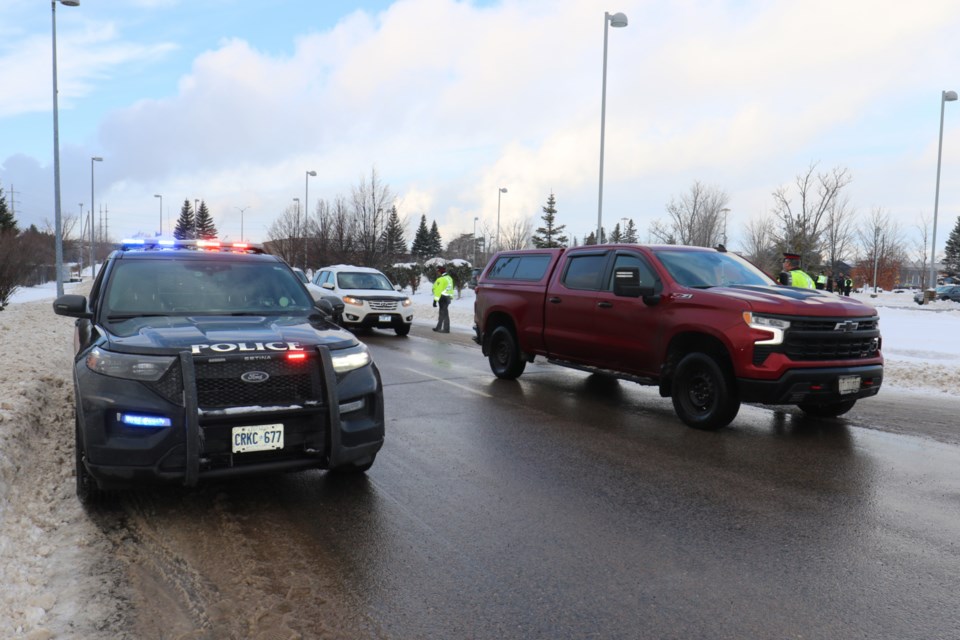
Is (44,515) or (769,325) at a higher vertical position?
(769,325)

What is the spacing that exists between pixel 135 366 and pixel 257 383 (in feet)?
2.29

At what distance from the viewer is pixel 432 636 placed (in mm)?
3162

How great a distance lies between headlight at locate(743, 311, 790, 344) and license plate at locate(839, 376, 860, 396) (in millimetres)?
779

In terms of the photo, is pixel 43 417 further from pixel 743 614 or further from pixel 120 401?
pixel 743 614

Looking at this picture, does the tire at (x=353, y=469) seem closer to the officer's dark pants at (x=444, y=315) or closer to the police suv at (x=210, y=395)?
the police suv at (x=210, y=395)

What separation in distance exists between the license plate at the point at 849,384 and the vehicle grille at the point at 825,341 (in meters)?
0.23

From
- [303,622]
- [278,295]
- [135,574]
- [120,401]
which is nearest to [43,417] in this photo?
[278,295]

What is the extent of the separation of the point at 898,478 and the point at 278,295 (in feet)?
17.3

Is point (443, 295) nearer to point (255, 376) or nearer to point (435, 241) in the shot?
point (255, 376)

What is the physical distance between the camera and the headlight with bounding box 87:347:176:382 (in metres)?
4.14

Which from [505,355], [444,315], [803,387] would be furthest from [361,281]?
[803,387]

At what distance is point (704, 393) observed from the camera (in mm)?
7348

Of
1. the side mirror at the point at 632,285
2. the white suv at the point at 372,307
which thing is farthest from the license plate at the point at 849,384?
the white suv at the point at 372,307

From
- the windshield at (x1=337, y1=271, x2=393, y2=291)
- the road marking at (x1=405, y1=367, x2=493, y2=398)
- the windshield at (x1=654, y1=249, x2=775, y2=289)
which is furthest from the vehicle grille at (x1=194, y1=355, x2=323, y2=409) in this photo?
the windshield at (x1=337, y1=271, x2=393, y2=291)
